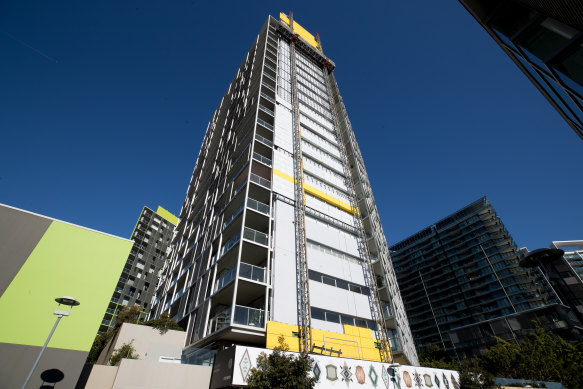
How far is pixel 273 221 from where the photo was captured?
78.2 ft

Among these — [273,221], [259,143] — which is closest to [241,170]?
[259,143]

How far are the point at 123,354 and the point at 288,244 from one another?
13898 mm

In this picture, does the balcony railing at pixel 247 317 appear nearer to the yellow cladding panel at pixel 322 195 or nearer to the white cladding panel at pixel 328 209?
the white cladding panel at pixel 328 209

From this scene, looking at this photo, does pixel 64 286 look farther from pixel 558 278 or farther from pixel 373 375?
pixel 558 278

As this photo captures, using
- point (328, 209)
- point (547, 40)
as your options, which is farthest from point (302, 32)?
point (547, 40)

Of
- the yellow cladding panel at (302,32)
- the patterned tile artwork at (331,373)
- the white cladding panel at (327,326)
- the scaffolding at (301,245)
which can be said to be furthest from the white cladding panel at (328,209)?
the yellow cladding panel at (302,32)

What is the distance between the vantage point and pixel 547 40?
802cm

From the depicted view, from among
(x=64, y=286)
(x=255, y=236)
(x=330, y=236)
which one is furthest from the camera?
(x=330, y=236)

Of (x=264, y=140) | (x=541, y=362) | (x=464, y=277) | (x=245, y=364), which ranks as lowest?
(x=245, y=364)

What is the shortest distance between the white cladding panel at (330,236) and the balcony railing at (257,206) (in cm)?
436

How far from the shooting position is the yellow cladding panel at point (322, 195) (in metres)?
28.2

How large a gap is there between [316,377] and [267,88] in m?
32.4

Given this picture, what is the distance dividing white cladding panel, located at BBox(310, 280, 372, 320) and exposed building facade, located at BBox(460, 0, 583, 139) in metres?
17.7

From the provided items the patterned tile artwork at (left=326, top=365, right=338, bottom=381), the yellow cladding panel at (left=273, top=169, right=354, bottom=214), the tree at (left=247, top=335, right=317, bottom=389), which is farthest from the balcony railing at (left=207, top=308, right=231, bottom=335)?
the yellow cladding panel at (left=273, top=169, right=354, bottom=214)
